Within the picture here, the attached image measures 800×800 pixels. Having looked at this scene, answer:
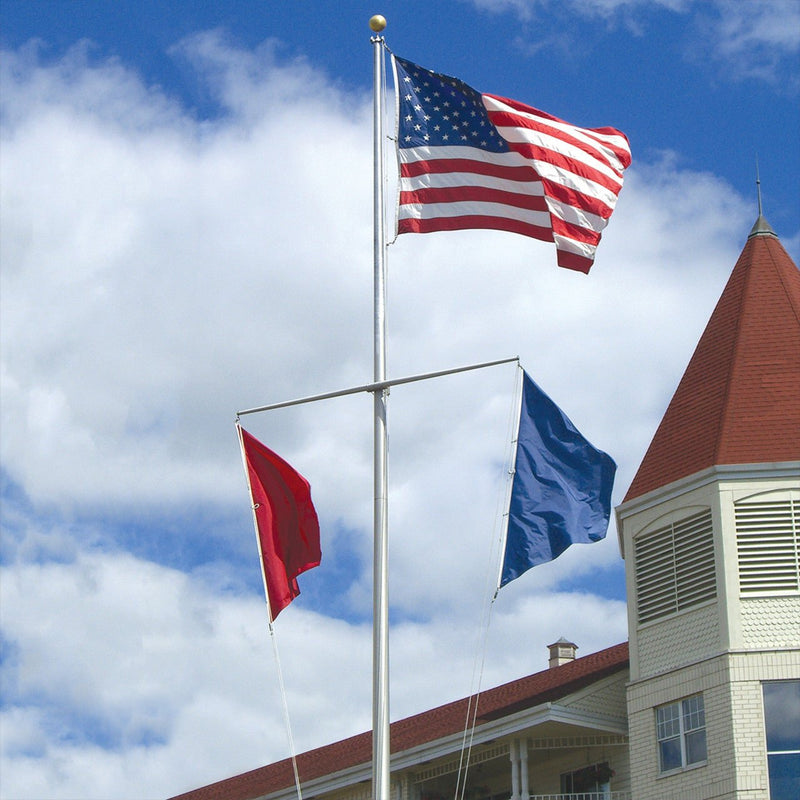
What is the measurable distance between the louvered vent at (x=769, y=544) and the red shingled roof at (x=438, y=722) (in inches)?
184

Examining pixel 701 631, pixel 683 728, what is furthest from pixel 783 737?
pixel 701 631

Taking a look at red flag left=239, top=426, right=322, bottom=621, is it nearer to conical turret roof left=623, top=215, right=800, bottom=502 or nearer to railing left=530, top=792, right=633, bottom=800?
conical turret roof left=623, top=215, right=800, bottom=502

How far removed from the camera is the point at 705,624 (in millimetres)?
28781

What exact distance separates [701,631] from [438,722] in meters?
10.8

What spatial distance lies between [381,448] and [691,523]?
11411mm

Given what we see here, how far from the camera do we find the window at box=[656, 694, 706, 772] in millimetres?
28500

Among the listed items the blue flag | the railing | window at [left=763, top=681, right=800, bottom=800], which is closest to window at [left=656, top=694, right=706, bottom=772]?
window at [left=763, top=681, right=800, bottom=800]

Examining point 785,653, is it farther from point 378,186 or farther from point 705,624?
point 378,186

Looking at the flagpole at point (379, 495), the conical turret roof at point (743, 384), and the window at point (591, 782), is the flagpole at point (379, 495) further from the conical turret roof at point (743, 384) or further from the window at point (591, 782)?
the window at point (591, 782)

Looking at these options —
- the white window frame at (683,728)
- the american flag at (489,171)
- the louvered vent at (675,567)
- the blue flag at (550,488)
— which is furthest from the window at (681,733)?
the american flag at (489,171)

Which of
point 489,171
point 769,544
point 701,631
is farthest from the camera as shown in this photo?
point 701,631

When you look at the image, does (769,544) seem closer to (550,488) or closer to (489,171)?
(550,488)

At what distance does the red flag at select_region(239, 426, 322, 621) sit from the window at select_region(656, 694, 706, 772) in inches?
431

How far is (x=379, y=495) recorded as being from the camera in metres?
19.8
